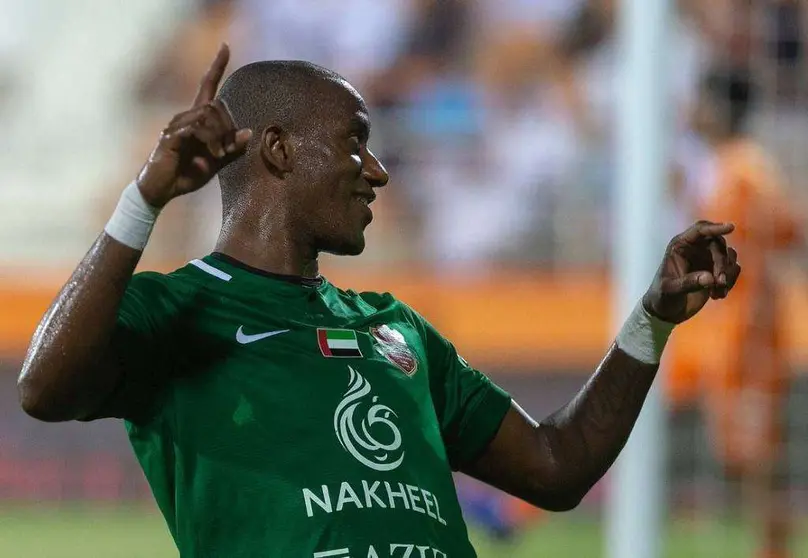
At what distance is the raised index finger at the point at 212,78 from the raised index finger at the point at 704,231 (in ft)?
3.17

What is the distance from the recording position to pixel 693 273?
2.64 meters

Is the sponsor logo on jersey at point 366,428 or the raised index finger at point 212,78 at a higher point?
the raised index finger at point 212,78

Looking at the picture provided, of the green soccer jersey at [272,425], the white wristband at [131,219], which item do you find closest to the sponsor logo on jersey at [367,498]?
the green soccer jersey at [272,425]

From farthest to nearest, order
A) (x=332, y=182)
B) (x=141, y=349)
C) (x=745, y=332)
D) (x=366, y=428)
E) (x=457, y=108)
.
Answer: (x=457, y=108), (x=745, y=332), (x=332, y=182), (x=366, y=428), (x=141, y=349)

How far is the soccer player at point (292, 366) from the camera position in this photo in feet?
7.02

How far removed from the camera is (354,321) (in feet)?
8.59

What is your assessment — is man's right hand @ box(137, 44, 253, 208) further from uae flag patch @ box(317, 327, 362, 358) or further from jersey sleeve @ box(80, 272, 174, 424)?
uae flag patch @ box(317, 327, 362, 358)

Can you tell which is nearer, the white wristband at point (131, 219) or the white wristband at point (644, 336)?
the white wristband at point (131, 219)

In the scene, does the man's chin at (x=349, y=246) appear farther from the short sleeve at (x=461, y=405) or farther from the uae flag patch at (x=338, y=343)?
the short sleeve at (x=461, y=405)

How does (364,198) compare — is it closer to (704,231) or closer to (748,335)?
(704,231)

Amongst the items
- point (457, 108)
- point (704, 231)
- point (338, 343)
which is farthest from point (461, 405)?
point (457, 108)

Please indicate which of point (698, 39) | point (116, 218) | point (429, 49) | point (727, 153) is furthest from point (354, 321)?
point (429, 49)

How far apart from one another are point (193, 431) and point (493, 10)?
8.95 meters

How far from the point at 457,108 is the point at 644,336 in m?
7.80
